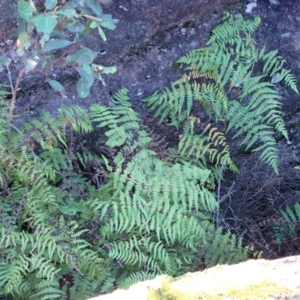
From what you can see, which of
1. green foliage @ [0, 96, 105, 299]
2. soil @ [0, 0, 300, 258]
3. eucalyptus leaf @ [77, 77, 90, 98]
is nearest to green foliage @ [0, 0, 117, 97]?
eucalyptus leaf @ [77, 77, 90, 98]

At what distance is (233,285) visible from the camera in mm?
2396

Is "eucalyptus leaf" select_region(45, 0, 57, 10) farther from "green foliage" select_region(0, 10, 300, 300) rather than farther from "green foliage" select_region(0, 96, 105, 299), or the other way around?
"green foliage" select_region(0, 96, 105, 299)

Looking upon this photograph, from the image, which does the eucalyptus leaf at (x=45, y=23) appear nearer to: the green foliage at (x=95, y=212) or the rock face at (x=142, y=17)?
the green foliage at (x=95, y=212)

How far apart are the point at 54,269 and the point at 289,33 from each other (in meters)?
2.65

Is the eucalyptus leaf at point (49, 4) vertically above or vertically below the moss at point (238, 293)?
above

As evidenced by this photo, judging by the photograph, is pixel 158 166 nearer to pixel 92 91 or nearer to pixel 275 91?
pixel 92 91

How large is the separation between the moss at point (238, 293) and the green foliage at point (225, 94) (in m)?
1.52

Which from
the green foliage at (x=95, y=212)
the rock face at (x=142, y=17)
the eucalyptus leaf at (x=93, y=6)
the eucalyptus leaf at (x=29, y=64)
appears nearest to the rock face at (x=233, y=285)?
the green foliage at (x=95, y=212)

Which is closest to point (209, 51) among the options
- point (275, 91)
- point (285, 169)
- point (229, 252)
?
point (275, 91)

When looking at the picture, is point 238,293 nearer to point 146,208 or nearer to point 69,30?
point 146,208

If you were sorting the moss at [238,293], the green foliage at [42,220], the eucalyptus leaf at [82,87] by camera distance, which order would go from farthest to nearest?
the green foliage at [42,220], the eucalyptus leaf at [82,87], the moss at [238,293]

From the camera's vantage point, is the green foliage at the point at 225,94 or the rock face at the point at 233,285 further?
the green foliage at the point at 225,94

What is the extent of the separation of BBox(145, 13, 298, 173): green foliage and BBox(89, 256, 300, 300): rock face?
136 centimetres

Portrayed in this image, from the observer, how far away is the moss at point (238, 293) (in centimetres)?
233
